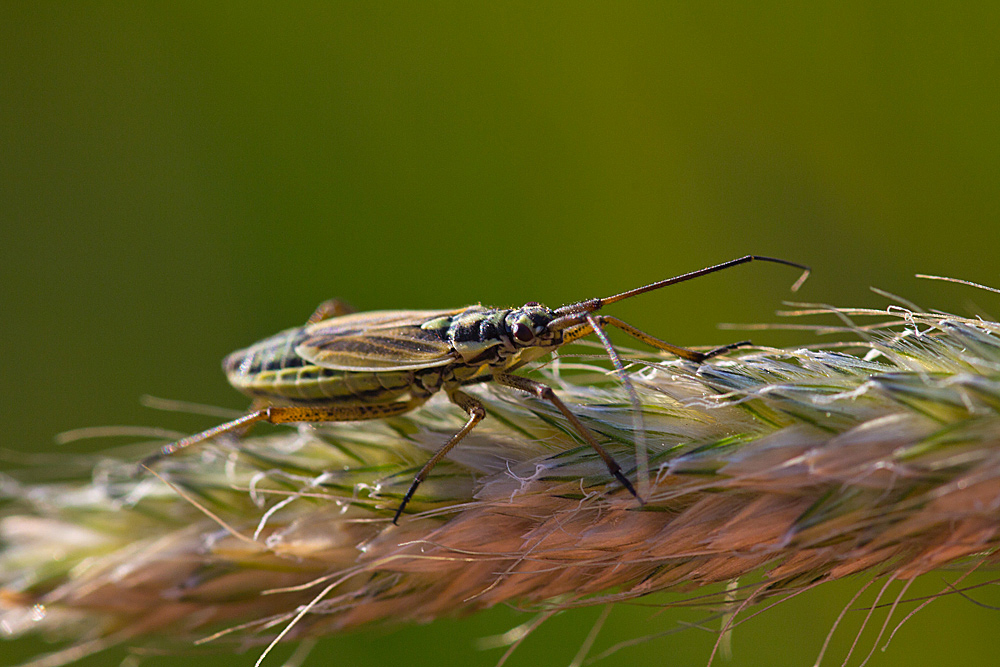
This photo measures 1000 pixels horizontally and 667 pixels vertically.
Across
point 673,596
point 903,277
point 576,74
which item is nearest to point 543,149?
point 576,74

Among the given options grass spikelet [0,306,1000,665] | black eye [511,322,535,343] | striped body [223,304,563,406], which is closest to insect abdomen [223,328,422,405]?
striped body [223,304,563,406]

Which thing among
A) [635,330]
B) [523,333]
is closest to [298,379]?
[523,333]

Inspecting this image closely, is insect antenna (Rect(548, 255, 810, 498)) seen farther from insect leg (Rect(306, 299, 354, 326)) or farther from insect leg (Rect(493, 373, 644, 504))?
insect leg (Rect(306, 299, 354, 326))

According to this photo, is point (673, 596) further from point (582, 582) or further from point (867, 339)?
point (867, 339)

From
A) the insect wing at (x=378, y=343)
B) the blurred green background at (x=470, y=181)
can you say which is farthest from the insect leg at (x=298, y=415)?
the blurred green background at (x=470, y=181)

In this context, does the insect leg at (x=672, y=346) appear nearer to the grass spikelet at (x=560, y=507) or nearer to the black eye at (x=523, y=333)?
the grass spikelet at (x=560, y=507)

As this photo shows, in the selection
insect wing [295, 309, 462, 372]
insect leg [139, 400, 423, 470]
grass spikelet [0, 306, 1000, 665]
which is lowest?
grass spikelet [0, 306, 1000, 665]
